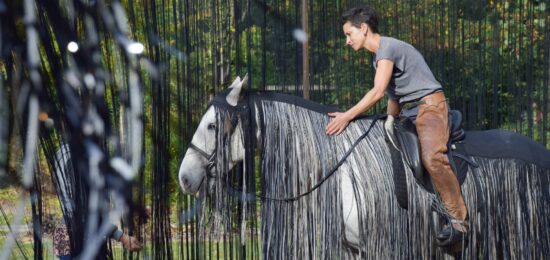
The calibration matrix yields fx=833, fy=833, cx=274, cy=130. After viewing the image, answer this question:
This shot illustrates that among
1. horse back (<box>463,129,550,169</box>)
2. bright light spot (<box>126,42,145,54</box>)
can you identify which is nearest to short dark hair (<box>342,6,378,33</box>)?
horse back (<box>463,129,550,169</box>)

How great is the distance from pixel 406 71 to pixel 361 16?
36 cm

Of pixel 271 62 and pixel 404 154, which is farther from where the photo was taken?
pixel 271 62

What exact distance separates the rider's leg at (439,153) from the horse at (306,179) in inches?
3.1

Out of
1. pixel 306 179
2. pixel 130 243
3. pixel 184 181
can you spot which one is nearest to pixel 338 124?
pixel 306 179

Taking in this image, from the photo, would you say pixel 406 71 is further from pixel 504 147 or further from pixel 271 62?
pixel 271 62

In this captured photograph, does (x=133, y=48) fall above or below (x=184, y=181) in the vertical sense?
above

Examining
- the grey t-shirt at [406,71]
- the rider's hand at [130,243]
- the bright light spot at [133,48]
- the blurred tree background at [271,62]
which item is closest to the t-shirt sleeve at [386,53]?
the grey t-shirt at [406,71]

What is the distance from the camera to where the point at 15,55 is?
1.57m

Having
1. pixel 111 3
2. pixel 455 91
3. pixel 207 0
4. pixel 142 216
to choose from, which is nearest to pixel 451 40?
pixel 455 91

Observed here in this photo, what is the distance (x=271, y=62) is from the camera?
4.84 m

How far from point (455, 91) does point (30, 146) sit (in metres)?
3.97

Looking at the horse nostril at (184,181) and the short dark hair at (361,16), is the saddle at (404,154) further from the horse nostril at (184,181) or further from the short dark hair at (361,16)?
the horse nostril at (184,181)

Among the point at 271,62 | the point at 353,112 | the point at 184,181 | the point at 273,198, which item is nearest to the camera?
the point at 184,181

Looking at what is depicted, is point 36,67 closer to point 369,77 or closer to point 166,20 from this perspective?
point 166,20
